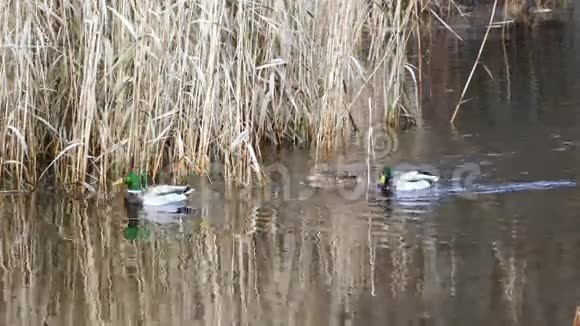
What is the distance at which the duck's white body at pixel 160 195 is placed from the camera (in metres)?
6.55

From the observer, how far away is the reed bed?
6648 millimetres

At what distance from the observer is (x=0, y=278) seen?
5.47m

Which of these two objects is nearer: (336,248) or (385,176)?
(336,248)

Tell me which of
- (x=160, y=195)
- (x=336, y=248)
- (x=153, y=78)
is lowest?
(x=336, y=248)

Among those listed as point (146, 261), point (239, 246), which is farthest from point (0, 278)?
point (239, 246)

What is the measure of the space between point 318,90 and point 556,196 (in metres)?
1.92

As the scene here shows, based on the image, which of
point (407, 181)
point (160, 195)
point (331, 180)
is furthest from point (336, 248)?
point (331, 180)

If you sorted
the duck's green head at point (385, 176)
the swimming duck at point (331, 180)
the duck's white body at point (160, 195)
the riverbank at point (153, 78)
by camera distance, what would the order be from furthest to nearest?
the swimming duck at point (331, 180)
the duck's green head at point (385, 176)
the riverbank at point (153, 78)
the duck's white body at point (160, 195)

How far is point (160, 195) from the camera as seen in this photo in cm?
660

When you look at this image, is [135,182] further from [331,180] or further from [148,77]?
[331,180]

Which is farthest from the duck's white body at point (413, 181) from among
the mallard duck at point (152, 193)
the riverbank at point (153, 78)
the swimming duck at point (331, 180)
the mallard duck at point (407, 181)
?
the mallard duck at point (152, 193)

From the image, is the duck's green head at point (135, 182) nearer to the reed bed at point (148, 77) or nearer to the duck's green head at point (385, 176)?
the reed bed at point (148, 77)

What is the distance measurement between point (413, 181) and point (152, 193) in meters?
1.58

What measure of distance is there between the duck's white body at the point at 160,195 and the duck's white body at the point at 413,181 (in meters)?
1.26
